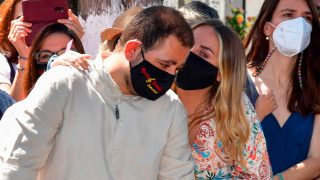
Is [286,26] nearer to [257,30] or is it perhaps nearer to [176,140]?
[257,30]

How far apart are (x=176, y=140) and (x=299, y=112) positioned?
1.34 metres

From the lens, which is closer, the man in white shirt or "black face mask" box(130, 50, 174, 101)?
the man in white shirt

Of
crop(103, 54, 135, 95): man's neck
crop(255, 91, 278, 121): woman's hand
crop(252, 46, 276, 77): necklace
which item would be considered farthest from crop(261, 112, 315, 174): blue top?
crop(103, 54, 135, 95): man's neck

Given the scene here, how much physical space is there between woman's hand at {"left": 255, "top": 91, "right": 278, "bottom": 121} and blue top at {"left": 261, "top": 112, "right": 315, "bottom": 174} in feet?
0.38

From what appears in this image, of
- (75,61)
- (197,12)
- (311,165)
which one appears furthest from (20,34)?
(311,165)

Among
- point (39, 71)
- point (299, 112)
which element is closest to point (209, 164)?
point (299, 112)

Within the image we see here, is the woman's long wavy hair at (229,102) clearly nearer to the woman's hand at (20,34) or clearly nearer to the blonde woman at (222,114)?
the blonde woman at (222,114)

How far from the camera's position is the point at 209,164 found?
3711mm

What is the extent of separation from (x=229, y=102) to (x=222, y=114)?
76 mm

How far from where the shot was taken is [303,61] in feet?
14.9

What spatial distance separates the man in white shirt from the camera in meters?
2.95

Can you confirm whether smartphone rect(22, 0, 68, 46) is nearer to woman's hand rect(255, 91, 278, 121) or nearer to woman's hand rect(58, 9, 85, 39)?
woman's hand rect(58, 9, 85, 39)

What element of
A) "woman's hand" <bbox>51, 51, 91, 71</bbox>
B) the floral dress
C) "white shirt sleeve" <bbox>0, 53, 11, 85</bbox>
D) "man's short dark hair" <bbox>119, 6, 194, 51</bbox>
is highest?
"man's short dark hair" <bbox>119, 6, 194, 51</bbox>

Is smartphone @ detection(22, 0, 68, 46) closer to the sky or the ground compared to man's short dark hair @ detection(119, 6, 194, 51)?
closer to the ground
